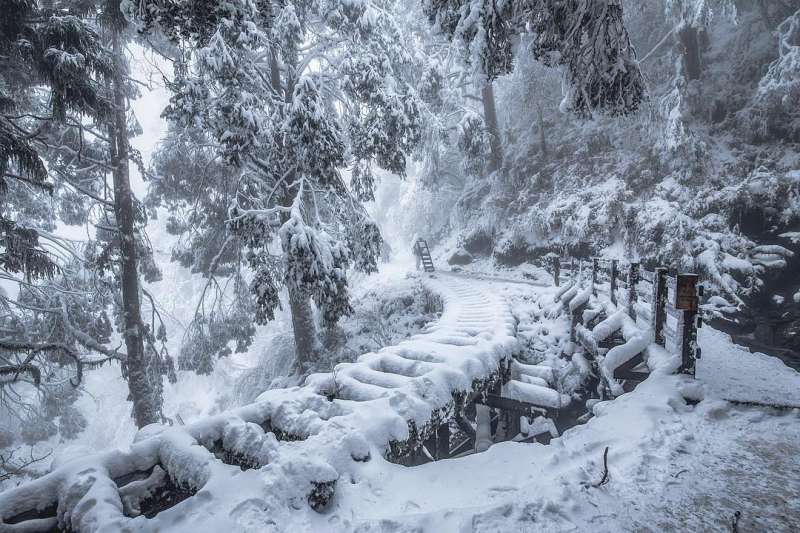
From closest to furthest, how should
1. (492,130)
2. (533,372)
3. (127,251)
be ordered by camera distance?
1. (533,372)
2. (127,251)
3. (492,130)

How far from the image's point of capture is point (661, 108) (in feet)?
43.8

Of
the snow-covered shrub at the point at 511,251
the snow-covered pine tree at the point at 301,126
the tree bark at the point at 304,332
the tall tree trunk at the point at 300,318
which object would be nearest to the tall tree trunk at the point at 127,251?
the snow-covered pine tree at the point at 301,126

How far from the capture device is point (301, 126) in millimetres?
7184

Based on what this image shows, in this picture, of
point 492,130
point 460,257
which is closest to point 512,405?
point 460,257

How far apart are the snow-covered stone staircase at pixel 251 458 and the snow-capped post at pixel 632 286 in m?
3.82

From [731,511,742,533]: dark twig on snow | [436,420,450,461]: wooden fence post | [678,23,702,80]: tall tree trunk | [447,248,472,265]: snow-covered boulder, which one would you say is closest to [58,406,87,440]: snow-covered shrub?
[447,248,472,265]: snow-covered boulder

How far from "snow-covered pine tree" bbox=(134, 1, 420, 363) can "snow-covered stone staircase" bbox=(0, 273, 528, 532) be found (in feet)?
11.9

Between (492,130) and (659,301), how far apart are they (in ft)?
54.9

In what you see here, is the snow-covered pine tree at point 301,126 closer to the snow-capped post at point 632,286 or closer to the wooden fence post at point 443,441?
the wooden fence post at point 443,441

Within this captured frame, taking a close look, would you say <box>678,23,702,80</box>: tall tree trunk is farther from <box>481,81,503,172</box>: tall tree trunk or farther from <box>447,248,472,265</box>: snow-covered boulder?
<box>447,248,472,265</box>: snow-covered boulder

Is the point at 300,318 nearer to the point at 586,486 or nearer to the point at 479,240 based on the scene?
the point at 586,486

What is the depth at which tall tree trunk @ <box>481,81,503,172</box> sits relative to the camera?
19.4m

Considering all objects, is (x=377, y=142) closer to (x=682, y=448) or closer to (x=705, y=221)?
(x=682, y=448)

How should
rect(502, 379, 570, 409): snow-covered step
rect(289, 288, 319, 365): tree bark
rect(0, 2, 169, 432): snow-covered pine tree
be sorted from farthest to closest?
rect(289, 288, 319, 365): tree bark < rect(0, 2, 169, 432): snow-covered pine tree < rect(502, 379, 570, 409): snow-covered step
